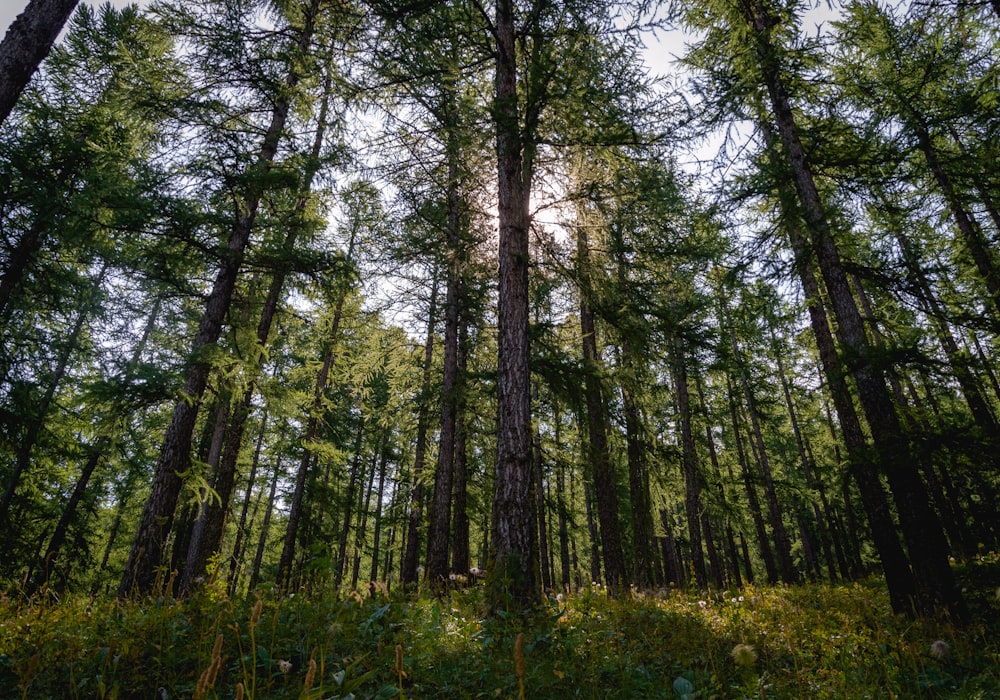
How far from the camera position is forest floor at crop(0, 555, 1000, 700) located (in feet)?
10.1

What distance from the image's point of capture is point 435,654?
148 inches

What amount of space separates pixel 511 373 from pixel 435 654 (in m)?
3.66

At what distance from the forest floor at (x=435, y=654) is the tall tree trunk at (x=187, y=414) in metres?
3.39

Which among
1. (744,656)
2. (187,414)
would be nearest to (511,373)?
(744,656)

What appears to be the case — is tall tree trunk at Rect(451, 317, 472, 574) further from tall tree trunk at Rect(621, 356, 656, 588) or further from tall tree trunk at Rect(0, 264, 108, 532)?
tall tree trunk at Rect(0, 264, 108, 532)

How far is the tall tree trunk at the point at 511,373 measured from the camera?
556 centimetres

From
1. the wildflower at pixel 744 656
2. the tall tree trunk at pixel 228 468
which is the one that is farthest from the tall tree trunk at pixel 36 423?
the wildflower at pixel 744 656

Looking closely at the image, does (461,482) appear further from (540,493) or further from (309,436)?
(309,436)

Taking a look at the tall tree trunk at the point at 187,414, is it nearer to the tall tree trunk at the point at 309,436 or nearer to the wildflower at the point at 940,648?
the tall tree trunk at the point at 309,436

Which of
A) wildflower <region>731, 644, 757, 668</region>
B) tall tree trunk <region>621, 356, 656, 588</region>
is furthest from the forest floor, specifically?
tall tree trunk <region>621, 356, 656, 588</region>

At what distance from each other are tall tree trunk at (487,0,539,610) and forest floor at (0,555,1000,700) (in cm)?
61

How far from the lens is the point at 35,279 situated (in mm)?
12414

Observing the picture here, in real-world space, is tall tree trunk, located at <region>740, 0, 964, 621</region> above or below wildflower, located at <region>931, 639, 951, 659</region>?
above

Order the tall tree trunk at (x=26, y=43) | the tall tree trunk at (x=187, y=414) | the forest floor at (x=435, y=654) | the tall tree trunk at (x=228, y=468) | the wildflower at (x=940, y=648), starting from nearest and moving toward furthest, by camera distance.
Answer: the forest floor at (x=435, y=654)
the wildflower at (x=940, y=648)
the tall tree trunk at (x=26, y=43)
the tall tree trunk at (x=187, y=414)
the tall tree trunk at (x=228, y=468)
